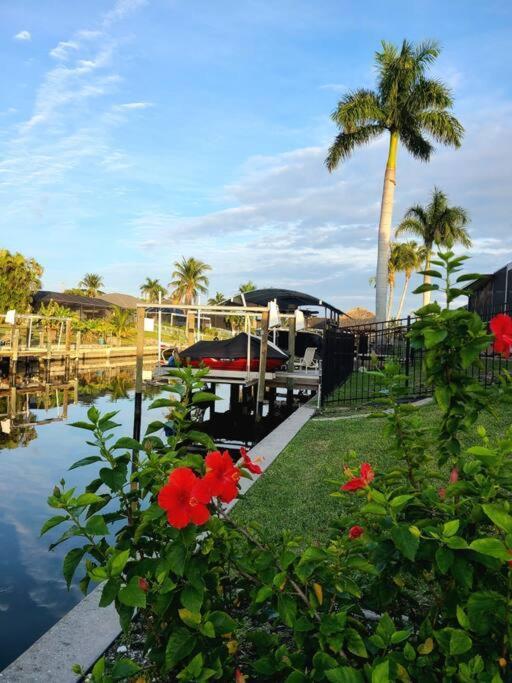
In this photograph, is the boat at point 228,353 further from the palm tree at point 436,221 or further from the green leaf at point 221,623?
the palm tree at point 436,221

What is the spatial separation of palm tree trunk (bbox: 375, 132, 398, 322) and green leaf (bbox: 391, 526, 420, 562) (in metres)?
24.8

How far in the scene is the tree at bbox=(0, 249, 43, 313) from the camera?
42.0 metres

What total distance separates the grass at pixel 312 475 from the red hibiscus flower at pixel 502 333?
3.31 feet

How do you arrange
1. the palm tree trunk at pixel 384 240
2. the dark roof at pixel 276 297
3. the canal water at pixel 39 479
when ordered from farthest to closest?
the palm tree trunk at pixel 384 240 < the dark roof at pixel 276 297 < the canal water at pixel 39 479

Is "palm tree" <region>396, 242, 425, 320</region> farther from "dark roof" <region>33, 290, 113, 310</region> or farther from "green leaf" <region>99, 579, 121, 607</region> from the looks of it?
"green leaf" <region>99, 579, 121, 607</region>

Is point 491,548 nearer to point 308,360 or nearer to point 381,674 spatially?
point 381,674

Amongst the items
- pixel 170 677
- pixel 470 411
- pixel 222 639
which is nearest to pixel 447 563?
pixel 470 411

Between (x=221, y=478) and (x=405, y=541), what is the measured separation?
21.8 inches

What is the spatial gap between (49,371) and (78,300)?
26857 millimetres

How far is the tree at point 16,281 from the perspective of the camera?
42.0 m

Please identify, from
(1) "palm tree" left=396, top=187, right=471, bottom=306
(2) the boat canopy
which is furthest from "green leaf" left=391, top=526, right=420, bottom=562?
(1) "palm tree" left=396, top=187, right=471, bottom=306

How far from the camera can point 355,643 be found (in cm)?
171

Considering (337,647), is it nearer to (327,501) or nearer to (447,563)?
(447,563)

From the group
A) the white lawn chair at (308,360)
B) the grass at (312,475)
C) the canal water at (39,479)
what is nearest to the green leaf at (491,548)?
the grass at (312,475)
